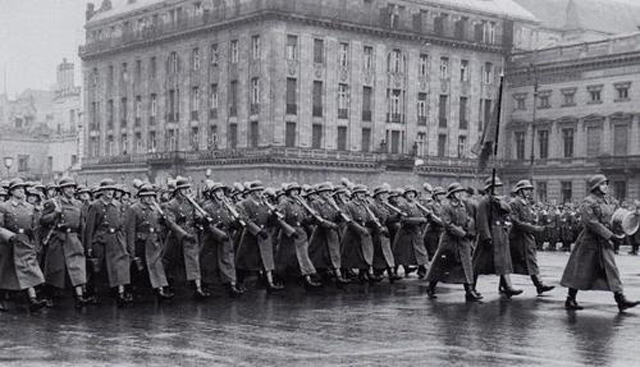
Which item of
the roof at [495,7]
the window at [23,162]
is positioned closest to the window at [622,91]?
the roof at [495,7]

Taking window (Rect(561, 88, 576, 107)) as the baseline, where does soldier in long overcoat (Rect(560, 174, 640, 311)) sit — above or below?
below

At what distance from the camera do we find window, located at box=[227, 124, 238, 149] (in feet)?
212

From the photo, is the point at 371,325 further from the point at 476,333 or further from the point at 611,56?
the point at 611,56

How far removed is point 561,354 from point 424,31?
59.8m

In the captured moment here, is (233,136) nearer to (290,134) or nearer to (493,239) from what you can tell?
(290,134)

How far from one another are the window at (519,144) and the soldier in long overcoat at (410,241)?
171 ft

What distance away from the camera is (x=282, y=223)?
18.2 m

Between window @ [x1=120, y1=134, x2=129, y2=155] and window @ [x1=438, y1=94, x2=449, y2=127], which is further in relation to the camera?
window @ [x1=120, y1=134, x2=129, y2=155]

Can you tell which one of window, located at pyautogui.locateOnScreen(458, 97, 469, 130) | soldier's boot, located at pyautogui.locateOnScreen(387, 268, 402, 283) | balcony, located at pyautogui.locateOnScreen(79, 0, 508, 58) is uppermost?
balcony, located at pyautogui.locateOnScreen(79, 0, 508, 58)

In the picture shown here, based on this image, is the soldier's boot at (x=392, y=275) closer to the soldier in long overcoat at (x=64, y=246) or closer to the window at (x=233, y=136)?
the soldier in long overcoat at (x=64, y=246)

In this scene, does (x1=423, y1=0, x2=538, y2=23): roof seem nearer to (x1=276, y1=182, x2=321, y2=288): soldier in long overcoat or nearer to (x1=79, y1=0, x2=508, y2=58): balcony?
(x1=79, y1=0, x2=508, y2=58): balcony

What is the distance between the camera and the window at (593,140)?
65312 mm

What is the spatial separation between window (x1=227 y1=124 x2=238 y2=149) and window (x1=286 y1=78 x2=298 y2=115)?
3968mm

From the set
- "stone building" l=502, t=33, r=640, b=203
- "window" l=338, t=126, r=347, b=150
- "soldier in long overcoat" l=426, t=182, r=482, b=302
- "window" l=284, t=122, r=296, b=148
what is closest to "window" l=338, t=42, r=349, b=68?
"window" l=338, t=126, r=347, b=150
